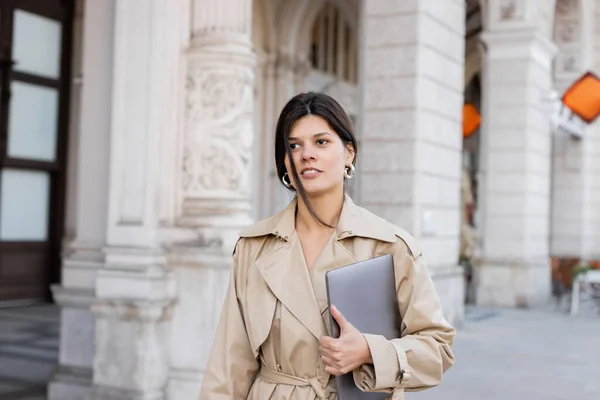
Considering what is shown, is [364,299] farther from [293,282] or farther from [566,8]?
[566,8]

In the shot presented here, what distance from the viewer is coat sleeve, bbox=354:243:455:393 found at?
1970mm

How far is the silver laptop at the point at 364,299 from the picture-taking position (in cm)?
199

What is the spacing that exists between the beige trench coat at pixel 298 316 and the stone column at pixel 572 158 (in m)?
16.7

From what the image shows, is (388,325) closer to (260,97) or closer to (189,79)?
(189,79)

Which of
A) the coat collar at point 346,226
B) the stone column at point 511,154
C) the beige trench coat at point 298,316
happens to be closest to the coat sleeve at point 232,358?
the beige trench coat at point 298,316

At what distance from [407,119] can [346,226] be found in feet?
23.1

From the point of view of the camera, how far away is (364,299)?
2.04 metres

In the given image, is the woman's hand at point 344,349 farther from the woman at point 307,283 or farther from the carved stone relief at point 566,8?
the carved stone relief at point 566,8

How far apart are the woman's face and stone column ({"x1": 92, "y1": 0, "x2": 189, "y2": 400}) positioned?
372 centimetres

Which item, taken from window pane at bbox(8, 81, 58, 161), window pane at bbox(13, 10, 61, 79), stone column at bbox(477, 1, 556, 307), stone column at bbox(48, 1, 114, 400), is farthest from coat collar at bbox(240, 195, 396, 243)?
stone column at bbox(477, 1, 556, 307)

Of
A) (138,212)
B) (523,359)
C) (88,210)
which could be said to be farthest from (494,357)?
(88,210)

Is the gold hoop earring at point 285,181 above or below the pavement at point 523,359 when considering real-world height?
above

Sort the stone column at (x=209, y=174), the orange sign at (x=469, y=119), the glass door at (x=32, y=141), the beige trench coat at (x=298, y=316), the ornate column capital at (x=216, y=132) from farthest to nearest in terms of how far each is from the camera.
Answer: the orange sign at (x=469, y=119) < the glass door at (x=32, y=141) < the ornate column capital at (x=216, y=132) < the stone column at (x=209, y=174) < the beige trench coat at (x=298, y=316)

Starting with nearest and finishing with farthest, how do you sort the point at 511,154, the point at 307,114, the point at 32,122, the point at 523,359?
1. the point at 307,114
2. the point at 523,359
3. the point at 32,122
4. the point at 511,154
